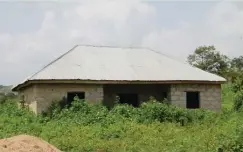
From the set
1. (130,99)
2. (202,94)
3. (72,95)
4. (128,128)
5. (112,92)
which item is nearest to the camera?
(128,128)

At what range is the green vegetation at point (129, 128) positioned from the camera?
10953 millimetres

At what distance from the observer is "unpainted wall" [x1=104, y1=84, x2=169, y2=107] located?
19.0 m

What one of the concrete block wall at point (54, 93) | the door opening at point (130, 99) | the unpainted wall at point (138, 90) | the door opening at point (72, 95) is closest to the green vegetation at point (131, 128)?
the concrete block wall at point (54, 93)

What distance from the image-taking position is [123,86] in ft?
62.9

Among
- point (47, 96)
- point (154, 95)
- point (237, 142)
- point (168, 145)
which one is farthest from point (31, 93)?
point (237, 142)

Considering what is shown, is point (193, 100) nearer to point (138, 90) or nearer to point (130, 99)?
point (138, 90)

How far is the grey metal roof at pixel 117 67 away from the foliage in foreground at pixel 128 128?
1387mm

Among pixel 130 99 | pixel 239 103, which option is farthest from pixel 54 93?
pixel 239 103

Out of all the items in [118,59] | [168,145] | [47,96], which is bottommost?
[168,145]

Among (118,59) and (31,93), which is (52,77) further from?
(118,59)

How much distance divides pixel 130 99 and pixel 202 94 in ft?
9.94

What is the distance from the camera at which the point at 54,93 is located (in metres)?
17.7

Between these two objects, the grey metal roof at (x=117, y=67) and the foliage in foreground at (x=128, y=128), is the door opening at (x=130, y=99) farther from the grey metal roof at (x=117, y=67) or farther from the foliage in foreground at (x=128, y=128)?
the foliage in foreground at (x=128, y=128)

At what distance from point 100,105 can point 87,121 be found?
1.71m
